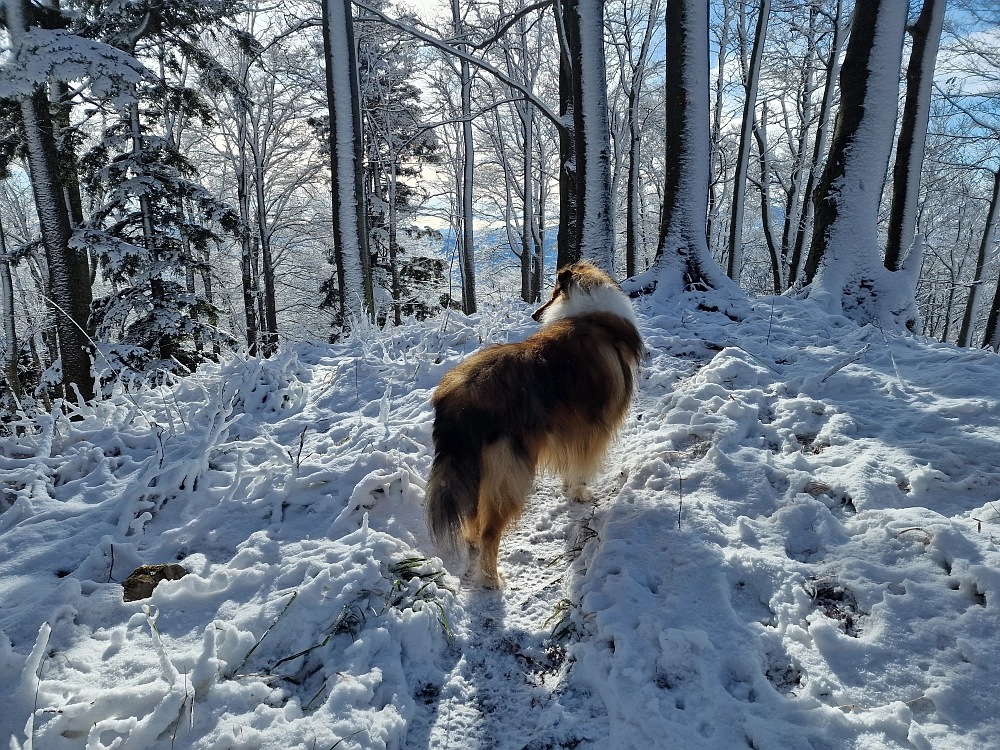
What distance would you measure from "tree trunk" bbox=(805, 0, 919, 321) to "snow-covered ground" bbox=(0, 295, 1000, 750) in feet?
6.72

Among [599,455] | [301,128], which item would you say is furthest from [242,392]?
[301,128]

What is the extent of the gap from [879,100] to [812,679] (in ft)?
20.5

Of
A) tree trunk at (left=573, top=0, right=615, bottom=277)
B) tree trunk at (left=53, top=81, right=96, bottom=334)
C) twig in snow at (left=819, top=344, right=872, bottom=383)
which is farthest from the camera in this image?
tree trunk at (left=53, top=81, right=96, bottom=334)

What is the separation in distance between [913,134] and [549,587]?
28.0ft

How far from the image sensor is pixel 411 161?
753 inches

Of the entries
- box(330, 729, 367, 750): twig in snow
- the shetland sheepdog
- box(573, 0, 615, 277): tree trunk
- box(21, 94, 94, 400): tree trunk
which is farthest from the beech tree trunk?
box(21, 94, 94, 400): tree trunk

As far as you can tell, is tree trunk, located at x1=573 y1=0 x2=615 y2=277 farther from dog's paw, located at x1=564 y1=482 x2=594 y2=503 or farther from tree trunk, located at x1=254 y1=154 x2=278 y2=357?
tree trunk, located at x1=254 y1=154 x2=278 y2=357

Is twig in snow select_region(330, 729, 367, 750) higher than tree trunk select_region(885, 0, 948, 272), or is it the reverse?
tree trunk select_region(885, 0, 948, 272)

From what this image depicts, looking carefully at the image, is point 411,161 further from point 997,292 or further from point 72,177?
point 997,292

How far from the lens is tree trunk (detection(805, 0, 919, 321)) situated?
211 inches

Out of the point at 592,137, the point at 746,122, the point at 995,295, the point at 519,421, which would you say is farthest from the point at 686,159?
the point at 995,295

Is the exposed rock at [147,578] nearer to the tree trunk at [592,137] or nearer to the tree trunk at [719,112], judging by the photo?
the tree trunk at [592,137]

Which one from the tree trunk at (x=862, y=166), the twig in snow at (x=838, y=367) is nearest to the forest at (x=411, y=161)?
the tree trunk at (x=862, y=166)

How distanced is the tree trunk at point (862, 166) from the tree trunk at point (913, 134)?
6.01 ft
